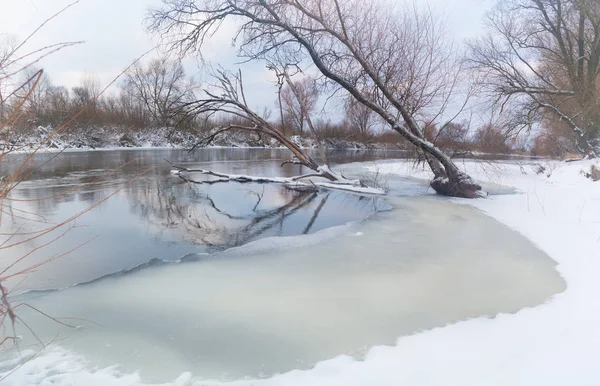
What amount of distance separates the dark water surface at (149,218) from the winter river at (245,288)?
1.4 inches

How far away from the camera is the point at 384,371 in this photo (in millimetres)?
1788

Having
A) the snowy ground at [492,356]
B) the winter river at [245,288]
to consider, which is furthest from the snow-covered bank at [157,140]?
the snowy ground at [492,356]

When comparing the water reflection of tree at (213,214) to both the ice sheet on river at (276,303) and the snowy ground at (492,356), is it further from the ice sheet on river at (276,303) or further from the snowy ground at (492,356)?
the snowy ground at (492,356)

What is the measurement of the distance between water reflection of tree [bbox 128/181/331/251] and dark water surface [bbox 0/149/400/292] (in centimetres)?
1

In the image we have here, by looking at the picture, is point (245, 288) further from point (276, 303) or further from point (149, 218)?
point (149, 218)

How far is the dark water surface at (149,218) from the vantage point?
345 cm

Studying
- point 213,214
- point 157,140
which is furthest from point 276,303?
point 157,140

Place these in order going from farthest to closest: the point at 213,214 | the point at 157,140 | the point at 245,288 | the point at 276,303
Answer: the point at 157,140, the point at 213,214, the point at 245,288, the point at 276,303

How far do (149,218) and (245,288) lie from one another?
11.1 ft

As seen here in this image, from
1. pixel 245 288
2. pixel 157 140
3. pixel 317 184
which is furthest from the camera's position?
pixel 157 140

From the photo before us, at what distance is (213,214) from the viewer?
590cm

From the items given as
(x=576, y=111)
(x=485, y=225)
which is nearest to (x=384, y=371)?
(x=485, y=225)

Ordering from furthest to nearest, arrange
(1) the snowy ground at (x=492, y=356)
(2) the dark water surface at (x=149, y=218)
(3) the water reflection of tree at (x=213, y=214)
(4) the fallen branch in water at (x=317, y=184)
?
1. (4) the fallen branch in water at (x=317, y=184)
2. (3) the water reflection of tree at (x=213, y=214)
3. (2) the dark water surface at (x=149, y=218)
4. (1) the snowy ground at (x=492, y=356)

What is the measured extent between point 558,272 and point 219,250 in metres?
3.64
